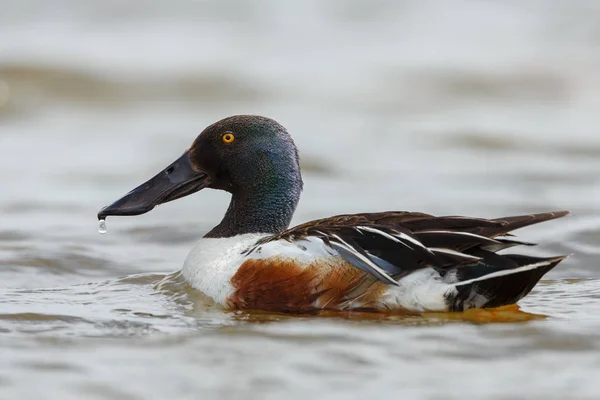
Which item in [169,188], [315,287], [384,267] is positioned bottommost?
[315,287]

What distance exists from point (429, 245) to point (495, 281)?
1.30 ft

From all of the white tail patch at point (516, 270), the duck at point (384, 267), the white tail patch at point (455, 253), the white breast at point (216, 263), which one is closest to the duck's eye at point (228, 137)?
the white breast at point (216, 263)

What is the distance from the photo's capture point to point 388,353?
5.90 m

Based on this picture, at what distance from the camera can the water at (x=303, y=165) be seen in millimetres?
5711

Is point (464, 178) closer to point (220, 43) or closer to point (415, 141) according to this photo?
point (415, 141)

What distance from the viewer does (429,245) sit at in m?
6.53

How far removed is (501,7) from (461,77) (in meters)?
3.20

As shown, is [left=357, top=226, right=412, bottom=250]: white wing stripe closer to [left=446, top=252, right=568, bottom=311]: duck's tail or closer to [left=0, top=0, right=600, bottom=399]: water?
[left=446, top=252, right=568, bottom=311]: duck's tail

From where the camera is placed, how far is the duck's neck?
760 cm

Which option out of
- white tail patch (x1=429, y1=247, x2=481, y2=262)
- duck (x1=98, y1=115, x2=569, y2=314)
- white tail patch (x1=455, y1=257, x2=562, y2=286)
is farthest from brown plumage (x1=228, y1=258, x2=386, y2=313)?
white tail patch (x1=455, y1=257, x2=562, y2=286)

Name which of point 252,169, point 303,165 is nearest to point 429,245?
point 252,169

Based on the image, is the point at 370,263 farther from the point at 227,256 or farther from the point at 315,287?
the point at 227,256

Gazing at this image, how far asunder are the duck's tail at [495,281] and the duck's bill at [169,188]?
6.39ft

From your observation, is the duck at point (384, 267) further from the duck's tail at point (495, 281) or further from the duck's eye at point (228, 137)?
the duck's eye at point (228, 137)
